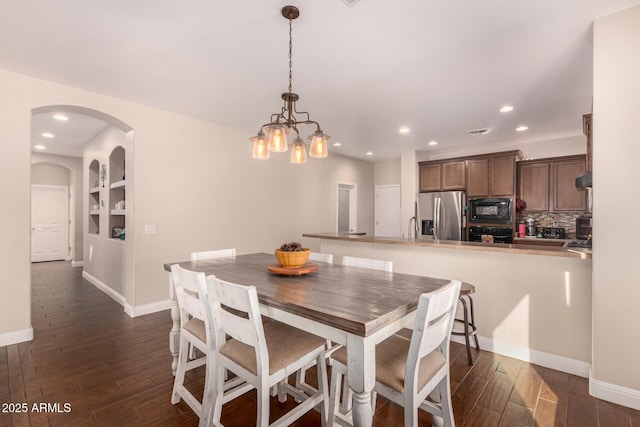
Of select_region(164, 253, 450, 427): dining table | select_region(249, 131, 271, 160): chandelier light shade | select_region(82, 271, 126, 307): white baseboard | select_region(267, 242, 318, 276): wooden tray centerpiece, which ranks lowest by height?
select_region(82, 271, 126, 307): white baseboard

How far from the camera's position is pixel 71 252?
763 cm

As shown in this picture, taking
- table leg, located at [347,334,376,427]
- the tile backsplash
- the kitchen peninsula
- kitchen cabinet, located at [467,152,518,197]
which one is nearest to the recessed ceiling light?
kitchen cabinet, located at [467,152,518,197]

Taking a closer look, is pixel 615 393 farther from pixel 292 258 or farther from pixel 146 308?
pixel 146 308

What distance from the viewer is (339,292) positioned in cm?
162

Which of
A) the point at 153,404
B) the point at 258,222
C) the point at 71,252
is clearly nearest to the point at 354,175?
the point at 258,222

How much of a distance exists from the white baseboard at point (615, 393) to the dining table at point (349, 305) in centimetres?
134

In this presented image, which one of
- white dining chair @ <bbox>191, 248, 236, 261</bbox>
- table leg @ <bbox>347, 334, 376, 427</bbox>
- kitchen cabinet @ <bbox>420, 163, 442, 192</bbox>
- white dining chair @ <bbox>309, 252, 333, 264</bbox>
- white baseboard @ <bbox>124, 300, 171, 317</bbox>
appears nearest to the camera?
table leg @ <bbox>347, 334, 376, 427</bbox>

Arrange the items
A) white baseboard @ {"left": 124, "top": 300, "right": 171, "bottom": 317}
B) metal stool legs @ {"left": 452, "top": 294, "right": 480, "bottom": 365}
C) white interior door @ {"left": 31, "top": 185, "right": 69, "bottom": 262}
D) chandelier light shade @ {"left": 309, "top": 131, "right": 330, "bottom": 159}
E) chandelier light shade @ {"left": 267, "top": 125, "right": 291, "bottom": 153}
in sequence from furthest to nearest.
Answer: white interior door @ {"left": 31, "top": 185, "right": 69, "bottom": 262} < white baseboard @ {"left": 124, "top": 300, "right": 171, "bottom": 317} < metal stool legs @ {"left": 452, "top": 294, "right": 480, "bottom": 365} < chandelier light shade @ {"left": 309, "top": 131, "right": 330, "bottom": 159} < chandelier light shade @ {"left": 267, "top": 125, "right": 291, "bottom": 153}

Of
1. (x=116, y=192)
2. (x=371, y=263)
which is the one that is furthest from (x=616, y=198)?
(x=116, y=192)

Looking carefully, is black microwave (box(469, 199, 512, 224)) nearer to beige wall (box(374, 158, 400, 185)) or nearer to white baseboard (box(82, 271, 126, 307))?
beige wall (box(374, 158, 400, 185))

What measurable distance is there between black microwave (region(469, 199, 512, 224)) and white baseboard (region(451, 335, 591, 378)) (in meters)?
2.83

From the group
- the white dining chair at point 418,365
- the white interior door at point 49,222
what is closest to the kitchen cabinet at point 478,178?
the white dining chair at point 418,365

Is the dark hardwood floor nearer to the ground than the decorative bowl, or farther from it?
nearer to the ground

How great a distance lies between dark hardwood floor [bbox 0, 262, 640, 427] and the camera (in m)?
1.81
